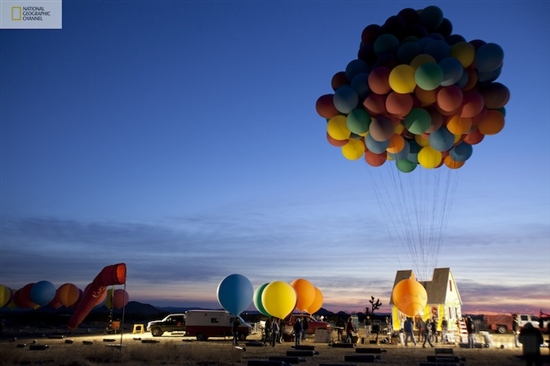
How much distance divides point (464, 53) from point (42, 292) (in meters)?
54.8

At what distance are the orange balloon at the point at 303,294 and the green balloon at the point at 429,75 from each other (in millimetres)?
23022

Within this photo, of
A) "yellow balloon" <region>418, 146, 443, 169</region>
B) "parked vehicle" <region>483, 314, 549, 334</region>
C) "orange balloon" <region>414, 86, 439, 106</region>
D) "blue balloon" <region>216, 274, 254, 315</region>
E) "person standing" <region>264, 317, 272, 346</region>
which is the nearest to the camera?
"orange balloon" <region>414, 86, 439, 106</region>

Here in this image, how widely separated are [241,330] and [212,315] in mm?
2355

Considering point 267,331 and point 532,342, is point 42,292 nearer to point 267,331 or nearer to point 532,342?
point 267,331

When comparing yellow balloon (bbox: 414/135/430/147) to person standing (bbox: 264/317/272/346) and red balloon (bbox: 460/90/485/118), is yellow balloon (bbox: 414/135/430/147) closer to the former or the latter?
red balloon (bbox: 460/90/485/118)

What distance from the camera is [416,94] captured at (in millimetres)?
17812

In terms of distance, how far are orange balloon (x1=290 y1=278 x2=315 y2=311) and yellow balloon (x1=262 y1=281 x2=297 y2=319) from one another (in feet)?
14.7

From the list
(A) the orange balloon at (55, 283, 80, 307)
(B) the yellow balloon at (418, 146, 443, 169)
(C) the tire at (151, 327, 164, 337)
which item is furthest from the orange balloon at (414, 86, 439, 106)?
(A) the orange balloon at (55, 283, 80, 307)

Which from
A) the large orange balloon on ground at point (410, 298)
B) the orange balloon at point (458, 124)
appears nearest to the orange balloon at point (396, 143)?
the orange balloon at point (458, 124)

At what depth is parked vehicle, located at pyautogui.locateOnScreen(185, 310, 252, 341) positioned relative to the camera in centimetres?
3600

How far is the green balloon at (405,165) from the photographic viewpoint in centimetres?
2122

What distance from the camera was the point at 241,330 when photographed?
35219 millimetres

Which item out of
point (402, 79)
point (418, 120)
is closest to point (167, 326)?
point (418, 120)

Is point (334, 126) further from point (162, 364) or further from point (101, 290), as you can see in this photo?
point (101, 290)
